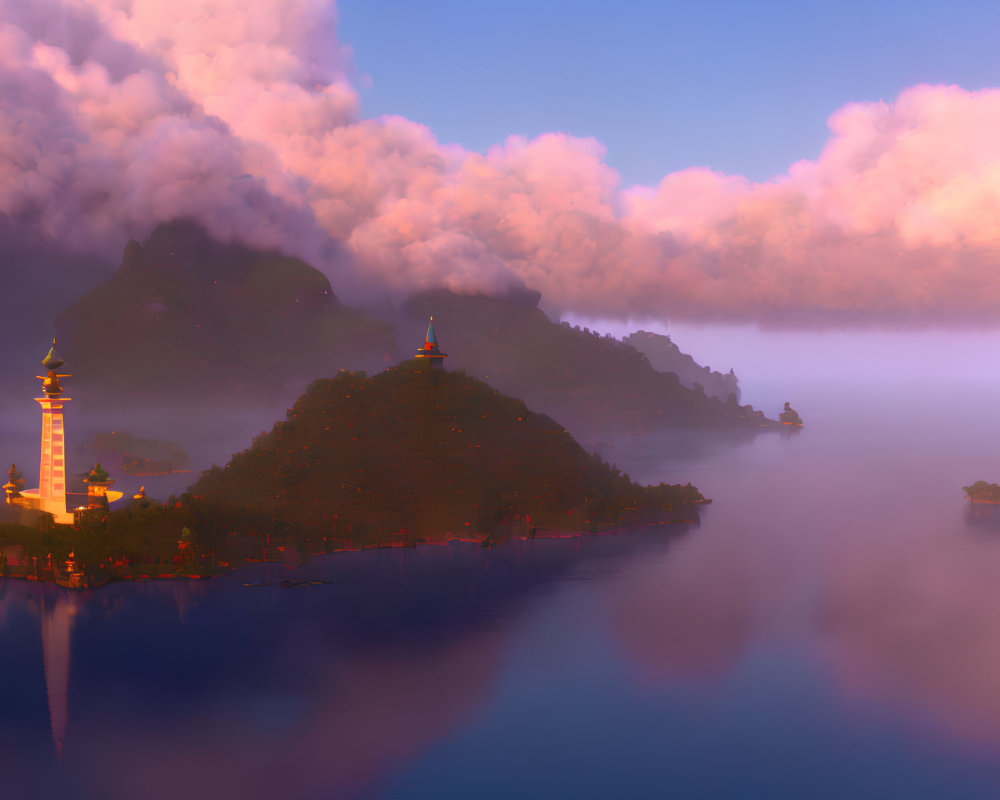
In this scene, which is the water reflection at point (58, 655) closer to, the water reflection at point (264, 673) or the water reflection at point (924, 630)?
the water reflection at point (264, 673)

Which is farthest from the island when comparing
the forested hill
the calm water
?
the calm water

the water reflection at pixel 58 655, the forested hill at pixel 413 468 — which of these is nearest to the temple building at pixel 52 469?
the water reflection at pixel 58 655

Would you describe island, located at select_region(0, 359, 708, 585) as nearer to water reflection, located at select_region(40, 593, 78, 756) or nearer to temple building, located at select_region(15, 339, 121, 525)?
temple building, located at select_region(15, 339, 121, 525)

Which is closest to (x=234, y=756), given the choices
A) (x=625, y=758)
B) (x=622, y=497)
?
(x=625, y=758)

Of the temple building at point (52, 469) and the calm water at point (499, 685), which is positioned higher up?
the temple building at point (52, 469)

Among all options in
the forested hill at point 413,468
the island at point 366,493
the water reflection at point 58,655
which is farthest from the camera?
the forested hill at point 413,468

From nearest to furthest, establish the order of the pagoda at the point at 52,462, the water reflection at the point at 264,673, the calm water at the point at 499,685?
the water reflection at the point at 264,673 < the calm water at the point at 499,685 < the pagoda at the point at 52,462

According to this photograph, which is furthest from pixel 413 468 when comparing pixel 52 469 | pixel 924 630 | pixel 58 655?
pixel 924 630

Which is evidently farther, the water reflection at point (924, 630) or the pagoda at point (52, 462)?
the pagoda at point (52, 462)
